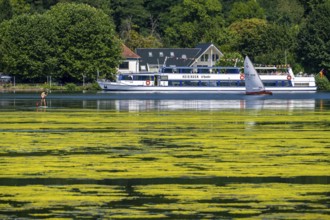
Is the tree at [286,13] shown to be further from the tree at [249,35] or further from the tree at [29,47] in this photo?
the tree at [29,47]

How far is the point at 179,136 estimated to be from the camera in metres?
44.8

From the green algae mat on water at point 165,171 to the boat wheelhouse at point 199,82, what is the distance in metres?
86.8

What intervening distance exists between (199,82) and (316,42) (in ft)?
73.5

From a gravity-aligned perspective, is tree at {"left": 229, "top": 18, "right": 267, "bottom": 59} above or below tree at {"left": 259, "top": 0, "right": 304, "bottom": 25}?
below

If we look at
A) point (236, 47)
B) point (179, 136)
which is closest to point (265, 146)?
point (179, 136)

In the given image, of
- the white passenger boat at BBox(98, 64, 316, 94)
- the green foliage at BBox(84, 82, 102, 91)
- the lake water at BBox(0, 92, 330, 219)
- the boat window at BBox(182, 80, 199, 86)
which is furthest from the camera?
the green foliage at BBox(84, 82, 102, 91)

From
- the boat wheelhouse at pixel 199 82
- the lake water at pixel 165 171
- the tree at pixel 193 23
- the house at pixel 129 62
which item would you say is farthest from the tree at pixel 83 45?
the lake water at pixel 165 171

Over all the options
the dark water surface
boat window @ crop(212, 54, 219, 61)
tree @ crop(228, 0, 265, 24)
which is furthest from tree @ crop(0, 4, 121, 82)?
tree @ crop(228, 0, 265, 24)

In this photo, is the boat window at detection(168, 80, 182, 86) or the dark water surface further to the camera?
the boat window at detection(168, 80, 182, 86)

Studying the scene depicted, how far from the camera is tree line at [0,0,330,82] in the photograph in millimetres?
142875

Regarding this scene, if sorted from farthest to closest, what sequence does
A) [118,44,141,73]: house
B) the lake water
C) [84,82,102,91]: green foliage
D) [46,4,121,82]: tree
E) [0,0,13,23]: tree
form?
[118,44,141,73]: house
[0,0,13,23]: tree
[84,82,102,91]: green foliage
[46,4,121,82]: tree
the lake water

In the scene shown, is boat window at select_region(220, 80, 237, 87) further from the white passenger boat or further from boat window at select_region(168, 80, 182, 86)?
boat window at select_region(168, 80, 182, 86)

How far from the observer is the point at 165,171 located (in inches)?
1227

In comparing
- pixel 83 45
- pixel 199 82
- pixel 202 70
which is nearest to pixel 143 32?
pixel 202 70
